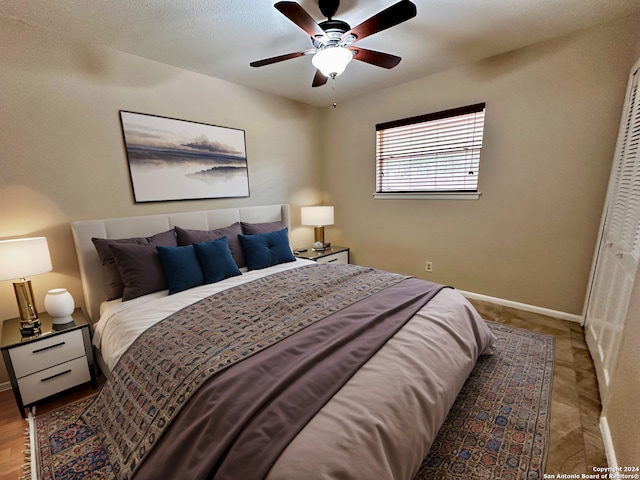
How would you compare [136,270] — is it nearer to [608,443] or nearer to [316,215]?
[316,215]

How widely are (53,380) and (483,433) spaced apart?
2.66 m

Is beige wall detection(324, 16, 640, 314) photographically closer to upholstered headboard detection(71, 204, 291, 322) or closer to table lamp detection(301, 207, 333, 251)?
table lamp detection(301, 207, 333, 251)

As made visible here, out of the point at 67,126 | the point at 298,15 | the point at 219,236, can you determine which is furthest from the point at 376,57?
the point at 67,126

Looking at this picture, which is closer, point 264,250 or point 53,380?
point 53,380

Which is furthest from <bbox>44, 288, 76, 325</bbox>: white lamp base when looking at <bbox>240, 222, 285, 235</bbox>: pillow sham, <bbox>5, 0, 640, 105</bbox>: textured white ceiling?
<bbox>5, 0, 640, 105</bbox>: textured white ceiling

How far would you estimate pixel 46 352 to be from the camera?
71.2 inches

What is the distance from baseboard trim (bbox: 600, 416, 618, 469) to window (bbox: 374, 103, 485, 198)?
6.79ft

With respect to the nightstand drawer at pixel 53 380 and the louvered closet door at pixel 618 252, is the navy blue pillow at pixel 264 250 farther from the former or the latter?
the louvered closet door at pixel 618 252

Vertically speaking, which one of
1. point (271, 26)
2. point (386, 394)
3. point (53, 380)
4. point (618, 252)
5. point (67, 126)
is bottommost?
point (53, 380)

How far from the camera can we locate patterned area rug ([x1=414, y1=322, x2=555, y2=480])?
4.35 ft

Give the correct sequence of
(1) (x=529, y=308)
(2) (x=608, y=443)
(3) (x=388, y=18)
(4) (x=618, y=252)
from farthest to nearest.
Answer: (1) (x=529, y=308) → (4) (x=618, y=252) → (3) (x=388, y=18) → (2) (x=608, y=443)

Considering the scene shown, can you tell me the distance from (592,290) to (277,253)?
9.26ft

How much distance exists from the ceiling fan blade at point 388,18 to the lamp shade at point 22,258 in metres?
2.36

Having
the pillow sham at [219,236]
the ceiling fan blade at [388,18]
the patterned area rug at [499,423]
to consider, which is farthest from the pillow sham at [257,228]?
the patterned area rug at [499,423]
